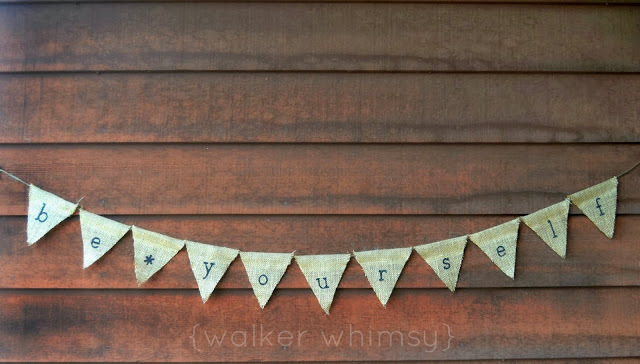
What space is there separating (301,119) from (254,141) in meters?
0.17

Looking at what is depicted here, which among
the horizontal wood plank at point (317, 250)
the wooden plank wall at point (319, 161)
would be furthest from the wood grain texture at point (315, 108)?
the horizontal wood plank at point (317, 250)

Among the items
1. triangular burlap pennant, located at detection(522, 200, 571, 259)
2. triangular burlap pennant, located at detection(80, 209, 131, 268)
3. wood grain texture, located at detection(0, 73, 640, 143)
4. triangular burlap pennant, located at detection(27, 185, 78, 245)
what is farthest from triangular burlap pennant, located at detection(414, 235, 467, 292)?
triangular burlap pennant, located at detection(27, 185, 78, 245)

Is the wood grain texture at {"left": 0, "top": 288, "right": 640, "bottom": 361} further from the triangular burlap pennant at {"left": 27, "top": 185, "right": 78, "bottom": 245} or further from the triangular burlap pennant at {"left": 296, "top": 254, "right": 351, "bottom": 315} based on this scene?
the triangular burlap pennant at {"left": 27, "top": 185, "right": 78, "bottom": 245}

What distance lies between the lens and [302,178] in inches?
76.9

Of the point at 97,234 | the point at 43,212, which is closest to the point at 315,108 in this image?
the point at 97,234

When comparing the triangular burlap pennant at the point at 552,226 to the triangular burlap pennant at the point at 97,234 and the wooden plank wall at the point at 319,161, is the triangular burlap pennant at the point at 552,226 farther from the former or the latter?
the triangular burlap pennant at the point at 97,234

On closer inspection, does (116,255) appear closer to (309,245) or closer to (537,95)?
(309,245)

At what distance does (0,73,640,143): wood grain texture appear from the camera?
1963mm

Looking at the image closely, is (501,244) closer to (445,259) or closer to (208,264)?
(445,259)

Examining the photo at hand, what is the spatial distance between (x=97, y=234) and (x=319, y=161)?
751mm

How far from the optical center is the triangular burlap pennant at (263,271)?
6.30ft

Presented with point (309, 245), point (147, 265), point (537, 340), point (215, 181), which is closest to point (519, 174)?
point (537, 340)

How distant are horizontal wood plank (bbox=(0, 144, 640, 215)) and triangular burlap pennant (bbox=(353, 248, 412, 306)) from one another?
146 millimetres

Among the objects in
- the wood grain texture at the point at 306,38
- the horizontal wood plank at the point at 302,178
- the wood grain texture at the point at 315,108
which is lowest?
the horizontal wood plank at the point at 302,178
